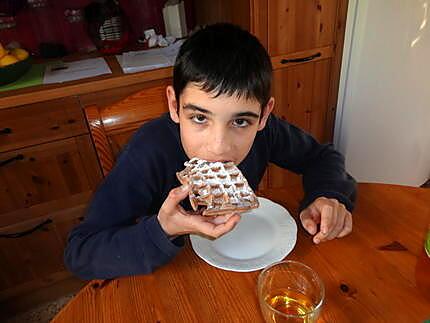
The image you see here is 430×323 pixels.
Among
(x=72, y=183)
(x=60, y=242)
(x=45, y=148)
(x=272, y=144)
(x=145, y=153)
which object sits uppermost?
(x=145, y=153)

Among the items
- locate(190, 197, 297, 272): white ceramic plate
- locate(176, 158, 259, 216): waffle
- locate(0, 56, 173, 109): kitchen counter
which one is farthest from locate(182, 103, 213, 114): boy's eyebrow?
locate(0, 56, 173, 109): kitchen counter

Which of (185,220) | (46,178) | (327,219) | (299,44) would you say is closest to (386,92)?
(299,44)

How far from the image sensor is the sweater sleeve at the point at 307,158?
910mm

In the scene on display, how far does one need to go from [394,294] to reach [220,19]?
153 cm

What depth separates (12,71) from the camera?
4.54 ft

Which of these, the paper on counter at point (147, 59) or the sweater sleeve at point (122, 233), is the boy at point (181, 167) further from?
the paper on counter at point (147, 59)

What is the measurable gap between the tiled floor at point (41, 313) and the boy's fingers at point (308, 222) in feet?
4.49

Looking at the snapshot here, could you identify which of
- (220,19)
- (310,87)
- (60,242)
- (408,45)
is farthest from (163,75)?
(408,45)

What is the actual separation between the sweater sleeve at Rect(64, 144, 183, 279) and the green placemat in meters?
0.81

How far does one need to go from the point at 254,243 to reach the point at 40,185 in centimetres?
113

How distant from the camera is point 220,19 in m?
1.76

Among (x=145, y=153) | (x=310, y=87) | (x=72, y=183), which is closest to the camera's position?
(x=145, y=153)

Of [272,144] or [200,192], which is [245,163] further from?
[200,192]

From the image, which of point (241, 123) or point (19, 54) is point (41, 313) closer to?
point (19, 54)
